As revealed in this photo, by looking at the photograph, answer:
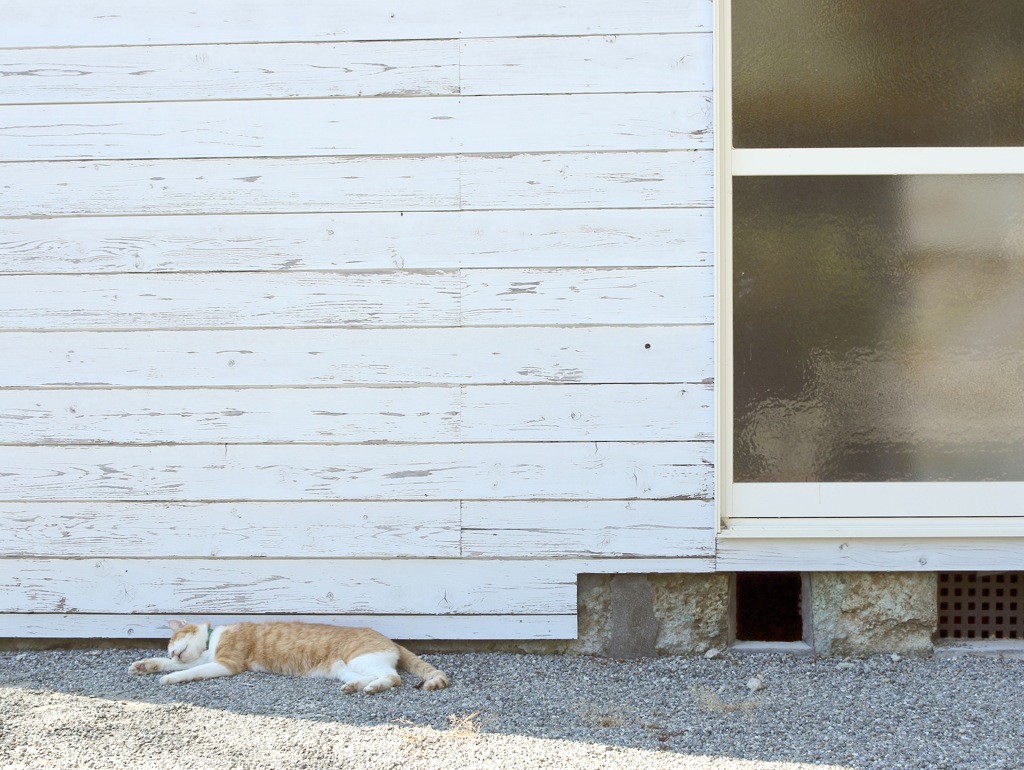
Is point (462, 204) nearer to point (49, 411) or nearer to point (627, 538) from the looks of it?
point (627, 538)

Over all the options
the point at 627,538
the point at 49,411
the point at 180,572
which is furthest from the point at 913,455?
the point at 49,411

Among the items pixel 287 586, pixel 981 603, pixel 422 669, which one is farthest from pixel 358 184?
pixel 981 603

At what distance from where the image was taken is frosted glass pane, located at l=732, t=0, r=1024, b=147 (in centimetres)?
295

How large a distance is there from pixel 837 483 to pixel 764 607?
2.29 feet

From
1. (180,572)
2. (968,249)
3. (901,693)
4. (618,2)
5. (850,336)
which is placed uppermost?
(618,2)

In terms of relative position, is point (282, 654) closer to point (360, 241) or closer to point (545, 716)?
point (545, 716)

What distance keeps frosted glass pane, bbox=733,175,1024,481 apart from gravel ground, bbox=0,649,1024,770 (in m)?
0.68

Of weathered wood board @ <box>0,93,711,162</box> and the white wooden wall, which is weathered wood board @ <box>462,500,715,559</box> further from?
weathered wood board @ <box>0,93,711,162</box>

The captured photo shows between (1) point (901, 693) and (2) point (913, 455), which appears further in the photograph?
(2) point (913, 455)

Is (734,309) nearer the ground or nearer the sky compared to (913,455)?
nearer the sky

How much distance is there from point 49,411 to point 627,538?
77.4 inches

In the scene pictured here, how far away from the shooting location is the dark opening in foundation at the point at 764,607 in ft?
11.2

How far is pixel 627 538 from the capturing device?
9.75ft

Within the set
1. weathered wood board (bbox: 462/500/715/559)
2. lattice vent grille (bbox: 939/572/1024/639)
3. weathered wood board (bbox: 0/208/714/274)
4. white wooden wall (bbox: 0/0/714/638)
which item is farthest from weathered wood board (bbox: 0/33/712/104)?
lattice vent grille (bbox: 939/572/1024/639)
